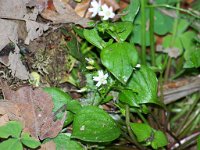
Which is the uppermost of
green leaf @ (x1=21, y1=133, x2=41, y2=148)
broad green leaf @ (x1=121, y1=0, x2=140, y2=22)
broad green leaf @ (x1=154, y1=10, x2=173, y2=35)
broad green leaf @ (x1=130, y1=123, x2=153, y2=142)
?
broad green leaf @ (x1=121, y1=0, x2=140, y2=22)

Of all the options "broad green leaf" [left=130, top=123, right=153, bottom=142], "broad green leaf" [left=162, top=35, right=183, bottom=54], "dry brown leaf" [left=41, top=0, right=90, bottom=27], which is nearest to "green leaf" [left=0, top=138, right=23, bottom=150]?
"broad green leaf" [left=130, top=123, right=153, bottom=142]

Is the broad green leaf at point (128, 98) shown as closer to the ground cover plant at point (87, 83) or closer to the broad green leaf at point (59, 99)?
the ground cover plant at point (87, 83)

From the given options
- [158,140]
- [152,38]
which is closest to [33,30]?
[152,38]

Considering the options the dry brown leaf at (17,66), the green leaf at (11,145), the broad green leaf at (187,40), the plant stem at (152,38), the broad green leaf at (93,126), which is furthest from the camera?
the broad green leaf at (187,40)

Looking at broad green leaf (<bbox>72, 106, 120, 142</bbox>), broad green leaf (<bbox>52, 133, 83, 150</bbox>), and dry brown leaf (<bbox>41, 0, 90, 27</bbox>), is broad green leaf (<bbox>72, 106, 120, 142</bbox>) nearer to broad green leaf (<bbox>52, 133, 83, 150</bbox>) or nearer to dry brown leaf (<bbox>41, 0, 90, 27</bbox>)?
broad green leaf (<bbox>52, 133, 83, 150</bbox>)

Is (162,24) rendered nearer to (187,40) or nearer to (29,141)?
(187,40)

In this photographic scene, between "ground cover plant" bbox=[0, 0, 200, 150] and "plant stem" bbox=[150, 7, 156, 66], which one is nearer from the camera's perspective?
"ground cover plant" bbox=[0, 0, 200, 150]

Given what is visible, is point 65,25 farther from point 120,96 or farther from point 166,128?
point 166,128

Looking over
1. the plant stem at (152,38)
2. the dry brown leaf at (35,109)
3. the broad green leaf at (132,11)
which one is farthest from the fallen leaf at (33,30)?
the plant stem at (152,38)
